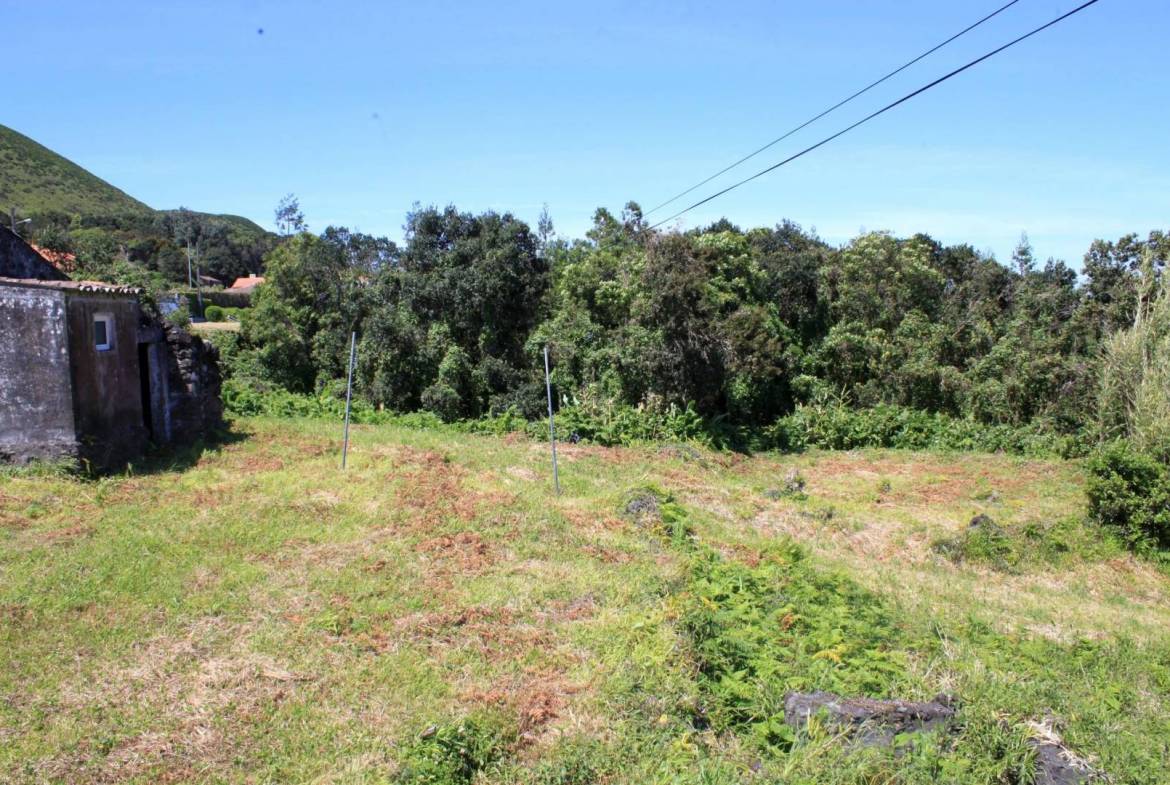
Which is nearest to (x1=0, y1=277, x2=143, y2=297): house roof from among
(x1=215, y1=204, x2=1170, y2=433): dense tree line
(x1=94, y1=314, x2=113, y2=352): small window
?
(x1=94, y1=314, x2=113, y2=352): small window

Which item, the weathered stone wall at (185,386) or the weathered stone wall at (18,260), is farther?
the weathered stone wall at (185,386)

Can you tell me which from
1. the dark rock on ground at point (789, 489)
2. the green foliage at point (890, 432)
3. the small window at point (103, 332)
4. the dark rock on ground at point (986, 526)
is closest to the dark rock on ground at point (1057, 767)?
the dark rock on ground at point (986, 526)

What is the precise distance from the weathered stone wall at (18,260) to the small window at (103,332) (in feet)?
4.97

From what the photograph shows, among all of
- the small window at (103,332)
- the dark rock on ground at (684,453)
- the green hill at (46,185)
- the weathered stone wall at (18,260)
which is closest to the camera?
the small window at (103,332)

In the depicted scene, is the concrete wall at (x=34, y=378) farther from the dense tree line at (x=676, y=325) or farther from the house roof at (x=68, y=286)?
the dense tree line at (x=676, y=325)

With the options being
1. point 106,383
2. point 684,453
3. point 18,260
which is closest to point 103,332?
point 106,383

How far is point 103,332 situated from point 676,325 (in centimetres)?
1117

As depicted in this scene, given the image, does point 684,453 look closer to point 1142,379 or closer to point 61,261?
point 1142,379

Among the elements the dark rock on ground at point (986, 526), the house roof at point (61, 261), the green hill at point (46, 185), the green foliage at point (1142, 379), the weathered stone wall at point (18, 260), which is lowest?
the dark rock on ground at point (986, 526)

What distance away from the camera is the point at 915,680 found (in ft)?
18.7

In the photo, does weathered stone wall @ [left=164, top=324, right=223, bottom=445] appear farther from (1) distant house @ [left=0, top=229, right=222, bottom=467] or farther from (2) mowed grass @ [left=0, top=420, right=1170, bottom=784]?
(2) mowed grass @ [left=0, top=420, right=1170, bottom=784]

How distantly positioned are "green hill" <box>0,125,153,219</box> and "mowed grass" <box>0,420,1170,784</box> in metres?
64.1

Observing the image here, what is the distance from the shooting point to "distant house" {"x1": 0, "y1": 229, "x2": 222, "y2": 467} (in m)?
10.9

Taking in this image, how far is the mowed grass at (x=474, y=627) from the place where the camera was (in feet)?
16.1
